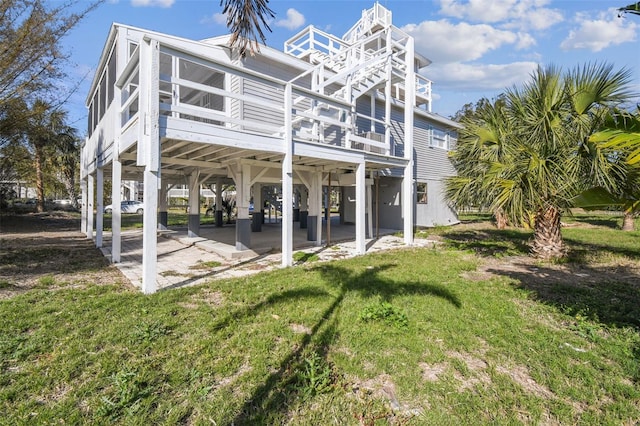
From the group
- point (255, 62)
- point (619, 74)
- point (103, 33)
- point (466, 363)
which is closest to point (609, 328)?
point (466, 363)

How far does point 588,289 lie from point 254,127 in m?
6.74

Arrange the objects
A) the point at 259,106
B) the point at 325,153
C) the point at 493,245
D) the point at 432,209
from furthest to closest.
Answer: the point at 432,209 → the point at 493,245 → the point at 259,106 → the point at 325,153

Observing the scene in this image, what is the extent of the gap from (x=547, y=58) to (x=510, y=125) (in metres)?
1.54

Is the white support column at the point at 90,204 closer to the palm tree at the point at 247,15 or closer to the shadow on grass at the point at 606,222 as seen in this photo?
the palm tree at the point at 247,15

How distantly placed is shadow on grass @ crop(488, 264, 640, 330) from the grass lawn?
43 mm

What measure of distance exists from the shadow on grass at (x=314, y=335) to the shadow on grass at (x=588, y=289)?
1.59m

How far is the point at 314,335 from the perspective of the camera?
3.62 meters

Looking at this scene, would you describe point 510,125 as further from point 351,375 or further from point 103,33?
point 103,33

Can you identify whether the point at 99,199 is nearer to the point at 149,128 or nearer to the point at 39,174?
the point at 149,128

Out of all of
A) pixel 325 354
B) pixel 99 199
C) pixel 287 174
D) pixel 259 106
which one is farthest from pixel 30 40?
pixel 325 354

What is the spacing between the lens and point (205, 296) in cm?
508

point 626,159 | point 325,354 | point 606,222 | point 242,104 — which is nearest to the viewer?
point 325,354

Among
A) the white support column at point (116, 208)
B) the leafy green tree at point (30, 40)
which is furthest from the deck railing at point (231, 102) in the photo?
the leafy green tree at point (30, 40)

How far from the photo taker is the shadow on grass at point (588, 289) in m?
4.30
